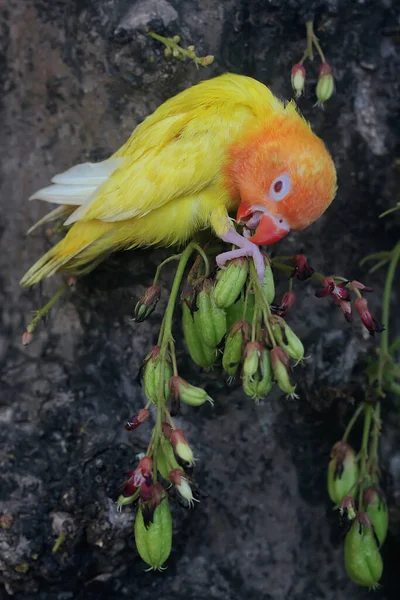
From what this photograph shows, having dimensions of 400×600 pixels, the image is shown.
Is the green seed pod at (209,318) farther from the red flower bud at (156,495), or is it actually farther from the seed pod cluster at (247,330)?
the red flower bud at (156,495)

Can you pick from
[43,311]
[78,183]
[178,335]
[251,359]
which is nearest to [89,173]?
[78,183]

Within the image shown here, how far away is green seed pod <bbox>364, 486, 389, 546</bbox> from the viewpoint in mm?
1724

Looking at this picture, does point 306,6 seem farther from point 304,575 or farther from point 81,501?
point 304,575

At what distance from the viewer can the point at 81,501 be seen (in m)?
1.76

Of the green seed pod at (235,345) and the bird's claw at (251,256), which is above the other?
the bird's claw at (251,256)

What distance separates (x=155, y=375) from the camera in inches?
58.2

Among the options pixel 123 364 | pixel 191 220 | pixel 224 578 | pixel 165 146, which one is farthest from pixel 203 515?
pixel 165 146

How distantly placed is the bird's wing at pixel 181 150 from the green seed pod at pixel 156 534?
0.76 m

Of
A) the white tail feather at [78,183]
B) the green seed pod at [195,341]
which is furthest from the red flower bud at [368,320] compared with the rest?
the white tail feather at [78,183]

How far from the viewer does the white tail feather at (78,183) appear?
1.82 metres

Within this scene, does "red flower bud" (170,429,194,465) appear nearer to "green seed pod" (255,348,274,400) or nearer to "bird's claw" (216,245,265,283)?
"green seed pod" (255,348,274,400)

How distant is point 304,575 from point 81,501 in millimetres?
746

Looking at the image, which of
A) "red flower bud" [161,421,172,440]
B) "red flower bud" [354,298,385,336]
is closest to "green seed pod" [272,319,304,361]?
"red flower bud" [354,298,385,336]

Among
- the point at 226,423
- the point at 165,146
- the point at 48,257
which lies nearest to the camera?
the point at 165,146
